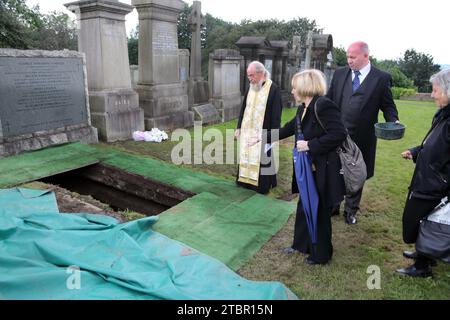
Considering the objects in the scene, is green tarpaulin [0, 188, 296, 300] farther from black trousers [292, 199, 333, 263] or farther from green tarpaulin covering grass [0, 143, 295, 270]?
black trousers [292, 199, 333, 263]

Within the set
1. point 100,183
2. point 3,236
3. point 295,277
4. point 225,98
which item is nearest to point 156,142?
point 100,183

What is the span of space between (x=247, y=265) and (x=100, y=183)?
3.25 m

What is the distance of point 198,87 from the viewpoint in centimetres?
1091

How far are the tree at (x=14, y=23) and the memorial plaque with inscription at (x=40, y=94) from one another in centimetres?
1464

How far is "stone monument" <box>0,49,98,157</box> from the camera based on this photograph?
5.18 metres

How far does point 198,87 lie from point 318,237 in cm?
855

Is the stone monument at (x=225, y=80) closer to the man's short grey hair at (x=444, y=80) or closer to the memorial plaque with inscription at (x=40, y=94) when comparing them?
the memorial plaque with inscription at (x=40, y=94)

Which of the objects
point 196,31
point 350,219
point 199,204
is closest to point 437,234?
point 350,219

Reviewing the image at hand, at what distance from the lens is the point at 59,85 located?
19.2 ft

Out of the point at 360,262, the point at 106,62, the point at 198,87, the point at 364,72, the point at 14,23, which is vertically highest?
the point at 14,23

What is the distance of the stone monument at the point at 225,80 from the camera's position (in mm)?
9602

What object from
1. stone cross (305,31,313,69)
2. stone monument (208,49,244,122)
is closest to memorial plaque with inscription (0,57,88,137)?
stone monument (208,49,244,122)

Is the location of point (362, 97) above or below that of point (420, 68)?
below

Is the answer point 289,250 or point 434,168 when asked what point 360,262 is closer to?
point 289,250
